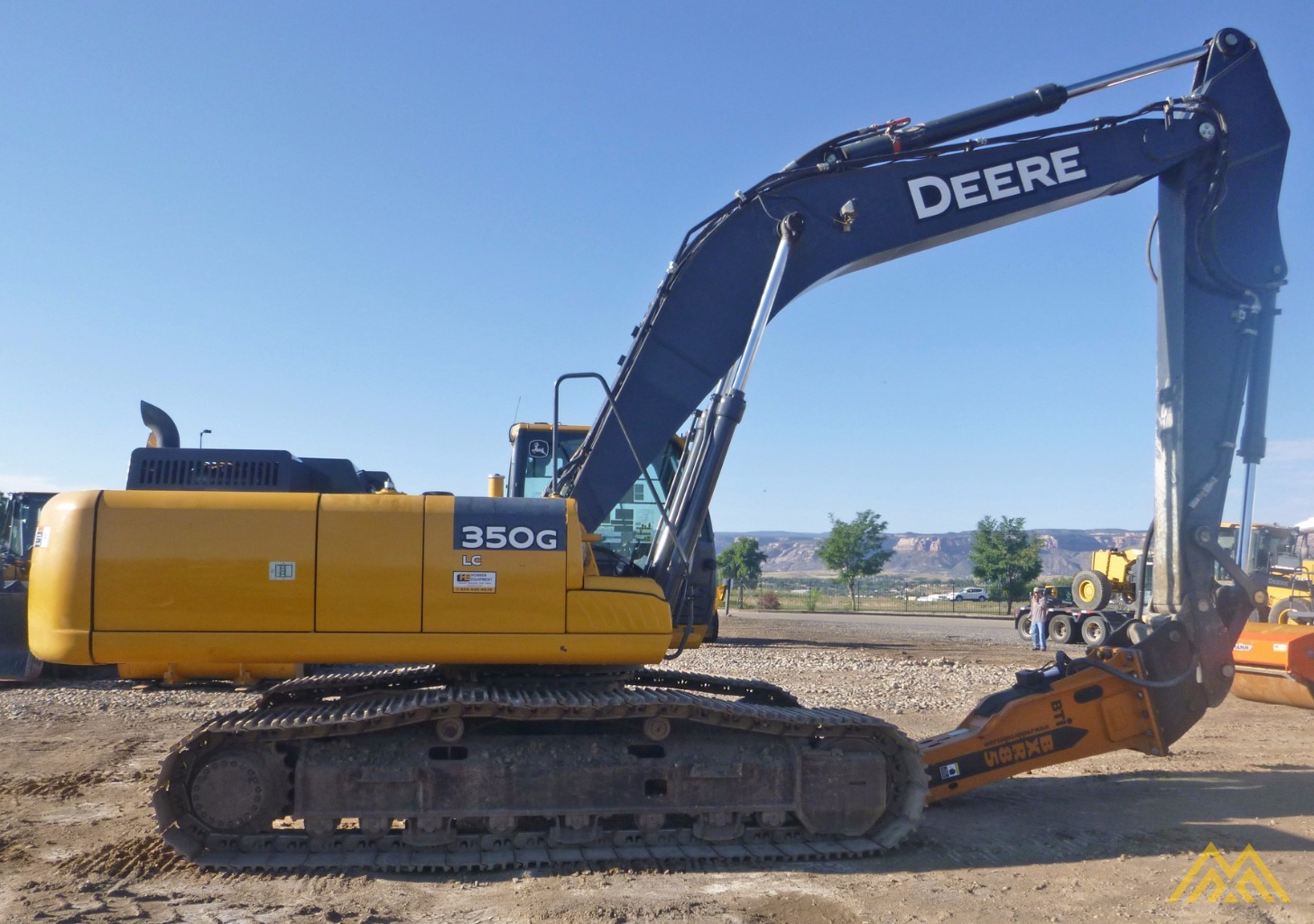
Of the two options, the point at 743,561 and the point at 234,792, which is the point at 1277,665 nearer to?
the point at 234,792

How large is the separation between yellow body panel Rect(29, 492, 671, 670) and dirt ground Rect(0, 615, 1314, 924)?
47.3 inches

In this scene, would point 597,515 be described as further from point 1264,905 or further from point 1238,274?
point 1238,274

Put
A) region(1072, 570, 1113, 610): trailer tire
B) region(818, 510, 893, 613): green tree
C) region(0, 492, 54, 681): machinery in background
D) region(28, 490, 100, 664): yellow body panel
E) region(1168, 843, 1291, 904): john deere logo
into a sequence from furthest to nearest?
region(818, 510, 893, 613): green tree
region(1072, 570, 1113, 610): trailer tire
region(0, 492, 54, 681): machinery in background
region(28, 490, 100, 664): yellow body panel
region(1168, 843, 1291, 904): john deere logo

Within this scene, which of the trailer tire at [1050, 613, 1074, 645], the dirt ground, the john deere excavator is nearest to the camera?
the dirt ground

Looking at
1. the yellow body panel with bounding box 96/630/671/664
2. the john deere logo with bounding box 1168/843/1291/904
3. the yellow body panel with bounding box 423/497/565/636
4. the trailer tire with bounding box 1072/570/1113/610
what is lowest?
the john deere logo with bounding box 1168/843/1291/904

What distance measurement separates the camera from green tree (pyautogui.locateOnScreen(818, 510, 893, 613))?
2190 inches

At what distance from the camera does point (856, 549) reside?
5562 centimetres

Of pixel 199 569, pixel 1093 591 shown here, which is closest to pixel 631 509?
pixel 199 569

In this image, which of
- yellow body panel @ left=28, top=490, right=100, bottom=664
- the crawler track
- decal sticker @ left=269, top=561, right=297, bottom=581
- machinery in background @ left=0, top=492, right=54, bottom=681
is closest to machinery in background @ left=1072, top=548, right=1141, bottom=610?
the crawler track

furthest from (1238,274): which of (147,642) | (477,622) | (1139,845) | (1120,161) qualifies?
(147,642)

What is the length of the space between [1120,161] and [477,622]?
224 inches

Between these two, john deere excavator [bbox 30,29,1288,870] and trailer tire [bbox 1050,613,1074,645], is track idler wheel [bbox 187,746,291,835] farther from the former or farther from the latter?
trailer tire [bbox 1050,613,1074,645]

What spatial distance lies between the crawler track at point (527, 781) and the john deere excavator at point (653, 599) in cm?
2

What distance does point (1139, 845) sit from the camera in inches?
254
